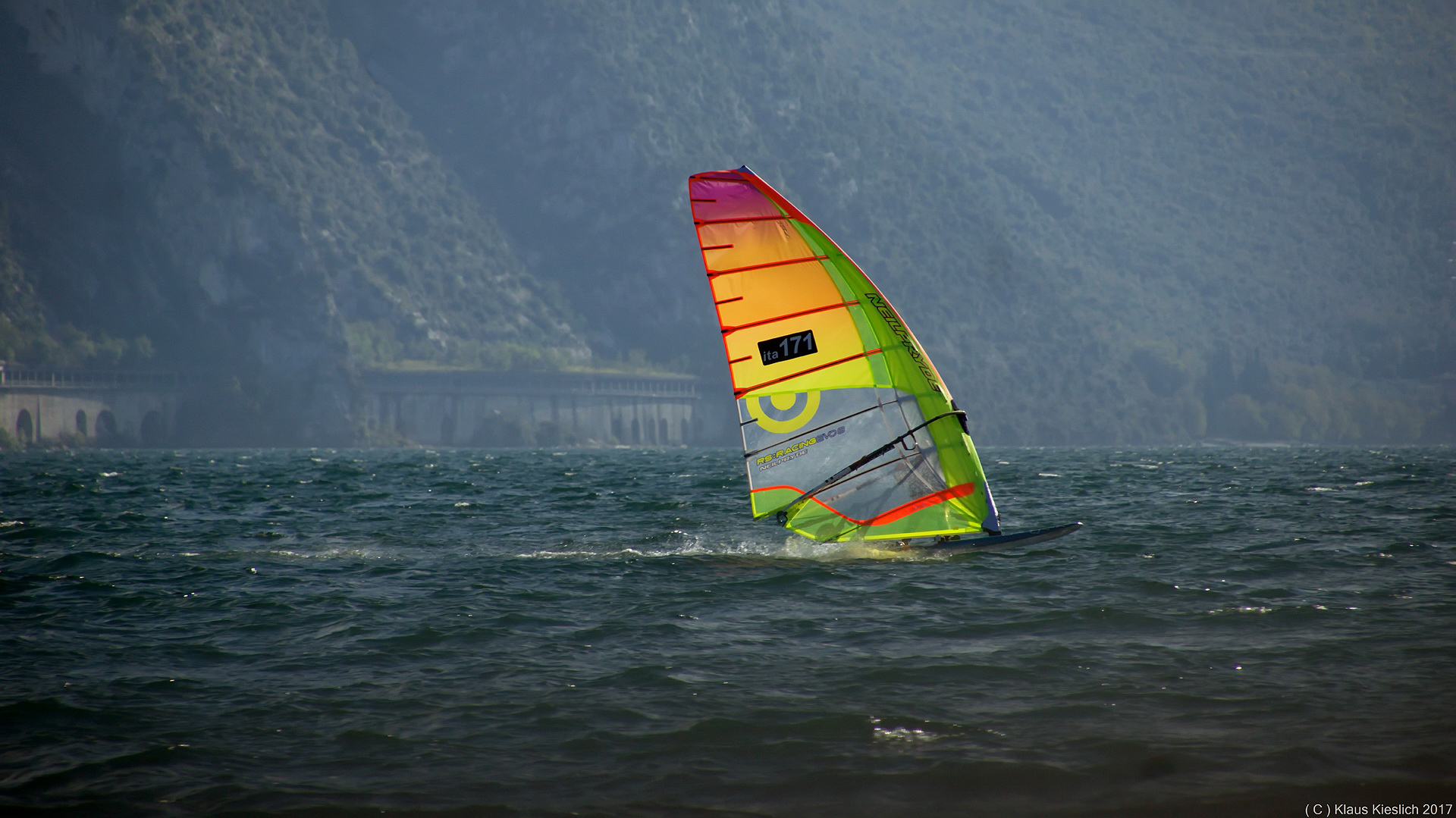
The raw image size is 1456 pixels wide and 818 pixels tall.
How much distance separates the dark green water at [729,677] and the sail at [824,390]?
0.86 m

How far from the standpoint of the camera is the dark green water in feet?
22.1

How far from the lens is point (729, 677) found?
9031 millimetres

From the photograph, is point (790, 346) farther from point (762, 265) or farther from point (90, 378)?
point (90, 378)

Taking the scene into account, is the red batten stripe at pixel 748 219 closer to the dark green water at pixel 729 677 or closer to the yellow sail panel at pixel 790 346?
the yellow sail panel at pixel 790 346

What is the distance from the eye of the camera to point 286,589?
13258mm

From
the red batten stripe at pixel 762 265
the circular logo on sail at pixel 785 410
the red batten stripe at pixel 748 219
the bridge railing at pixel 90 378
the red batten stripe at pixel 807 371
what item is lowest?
the circular logo on sail at pixel 785 410

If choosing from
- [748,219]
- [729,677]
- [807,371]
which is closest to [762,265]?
[748,219]

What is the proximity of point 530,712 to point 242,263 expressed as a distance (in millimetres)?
201250

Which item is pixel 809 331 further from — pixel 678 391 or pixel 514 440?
pixel 678 391

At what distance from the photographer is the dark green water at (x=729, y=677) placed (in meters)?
6.73

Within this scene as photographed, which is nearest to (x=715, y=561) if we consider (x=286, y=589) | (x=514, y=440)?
(x=286, y=589)

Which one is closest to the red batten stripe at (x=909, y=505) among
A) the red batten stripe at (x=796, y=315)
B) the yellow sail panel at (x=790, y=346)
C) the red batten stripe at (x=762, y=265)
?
the yellow sail panel at (x=790, y=346)

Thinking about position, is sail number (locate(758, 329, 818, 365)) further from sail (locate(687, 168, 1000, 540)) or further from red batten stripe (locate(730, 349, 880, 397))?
red batten stripe (locate(730, 349, 880, 397))

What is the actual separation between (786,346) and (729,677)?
5812 millimetres
